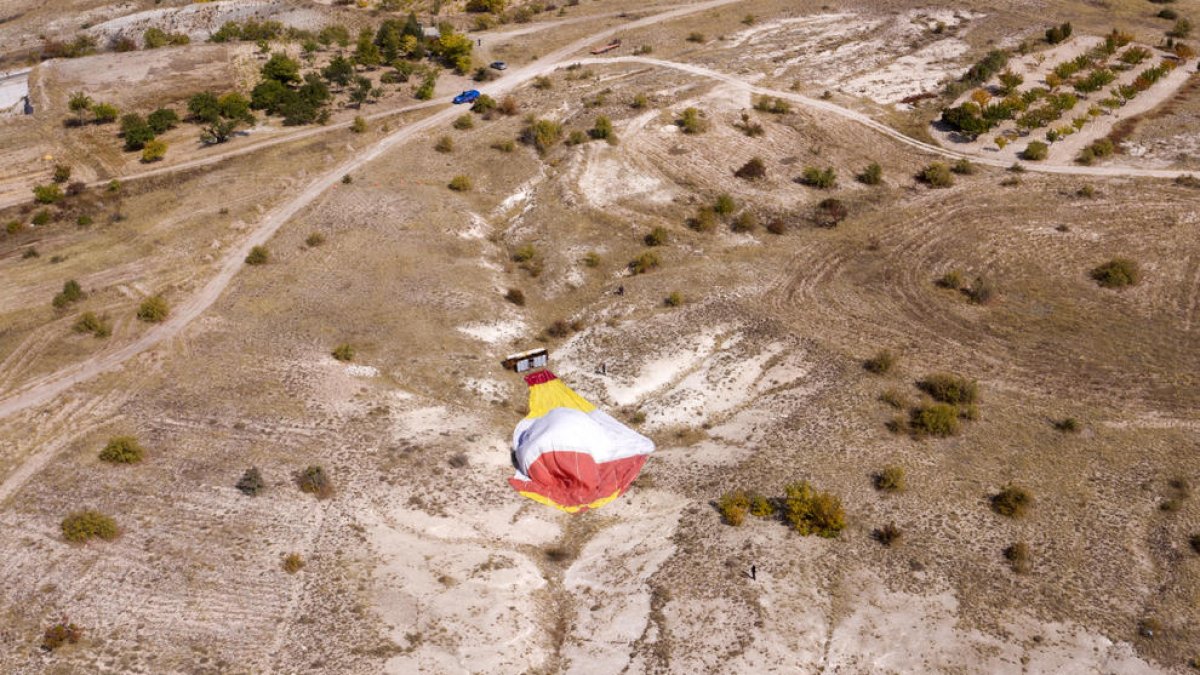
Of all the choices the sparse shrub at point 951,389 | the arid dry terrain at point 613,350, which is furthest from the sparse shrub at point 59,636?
the sparse shrub at point 951,389

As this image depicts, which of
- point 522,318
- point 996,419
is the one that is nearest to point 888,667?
point 996,419

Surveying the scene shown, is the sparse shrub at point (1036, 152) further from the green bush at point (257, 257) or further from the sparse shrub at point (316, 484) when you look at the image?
the sparse shrub at point (316, 484)

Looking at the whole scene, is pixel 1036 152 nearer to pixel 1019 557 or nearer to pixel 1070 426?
pixel 1070 426

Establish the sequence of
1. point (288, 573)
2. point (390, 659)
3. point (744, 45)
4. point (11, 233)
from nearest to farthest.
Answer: point (390, 659) < point (288, 573) < point (11, 233) < point (744, 45)

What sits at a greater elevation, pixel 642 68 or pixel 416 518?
pixel 642 68

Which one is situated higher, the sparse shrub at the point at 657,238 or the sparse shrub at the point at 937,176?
the sparse shrub at the point at 937,176

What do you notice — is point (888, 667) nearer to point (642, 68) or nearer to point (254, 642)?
point (254, 642)

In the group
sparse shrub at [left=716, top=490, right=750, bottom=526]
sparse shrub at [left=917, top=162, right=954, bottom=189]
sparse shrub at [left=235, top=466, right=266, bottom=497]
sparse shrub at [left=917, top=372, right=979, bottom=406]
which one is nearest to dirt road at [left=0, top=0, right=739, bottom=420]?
sparse shrub at [left=235, top=466, right=266, bottom=497]
